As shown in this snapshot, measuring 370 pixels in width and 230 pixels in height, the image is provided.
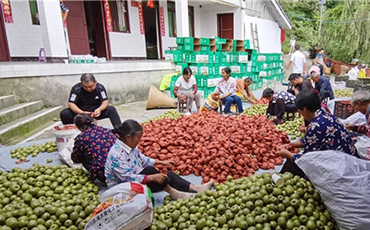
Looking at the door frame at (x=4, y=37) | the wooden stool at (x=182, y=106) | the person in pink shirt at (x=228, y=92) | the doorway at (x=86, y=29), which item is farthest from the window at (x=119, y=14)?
the person in pink shirt at (x=228, y=92)

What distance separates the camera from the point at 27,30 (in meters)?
7.82

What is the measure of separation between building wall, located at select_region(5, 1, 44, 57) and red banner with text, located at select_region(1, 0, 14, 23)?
0.08m

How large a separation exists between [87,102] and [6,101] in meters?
2.16

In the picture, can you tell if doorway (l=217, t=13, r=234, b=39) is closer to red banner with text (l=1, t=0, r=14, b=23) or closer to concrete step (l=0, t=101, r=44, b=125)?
red banner with text (l=1, t=0, r=14, b=23)

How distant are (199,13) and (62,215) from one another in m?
13.2

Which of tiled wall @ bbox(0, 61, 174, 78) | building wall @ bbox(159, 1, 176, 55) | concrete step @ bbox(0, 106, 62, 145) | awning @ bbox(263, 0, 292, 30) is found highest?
awning @ bbox(263, 0, 292, 30)

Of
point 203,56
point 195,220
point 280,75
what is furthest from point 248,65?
point 195,220

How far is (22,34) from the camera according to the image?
25.5 ft

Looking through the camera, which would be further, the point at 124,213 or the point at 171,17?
the point at 171,17

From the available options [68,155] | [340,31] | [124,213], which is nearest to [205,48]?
[68,155]

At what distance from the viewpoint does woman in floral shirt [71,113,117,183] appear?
9.26 feet

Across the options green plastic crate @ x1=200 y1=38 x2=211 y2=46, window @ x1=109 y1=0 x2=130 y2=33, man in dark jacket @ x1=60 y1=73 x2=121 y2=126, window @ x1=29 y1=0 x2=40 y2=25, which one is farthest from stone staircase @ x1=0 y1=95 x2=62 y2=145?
green plastic crate @ x1=200 y1=38 x2=211 y2=46

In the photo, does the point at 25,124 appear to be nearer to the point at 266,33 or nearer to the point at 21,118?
the point at 21,118

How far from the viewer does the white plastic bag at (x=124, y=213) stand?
1.86 metres
